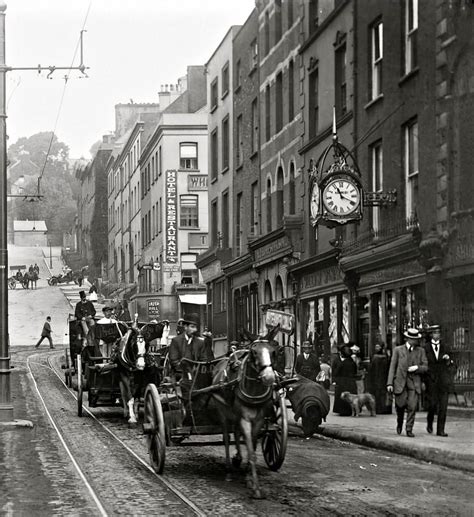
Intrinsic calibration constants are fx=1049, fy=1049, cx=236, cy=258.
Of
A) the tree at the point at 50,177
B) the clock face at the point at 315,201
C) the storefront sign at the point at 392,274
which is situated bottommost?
the storefront sign at the point at 392,274

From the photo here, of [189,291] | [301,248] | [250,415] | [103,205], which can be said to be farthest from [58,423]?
[103,205]

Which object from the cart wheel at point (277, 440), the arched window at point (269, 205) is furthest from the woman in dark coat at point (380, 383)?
the arched window at point (269, 205)

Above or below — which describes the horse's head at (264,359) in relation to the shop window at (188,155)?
below

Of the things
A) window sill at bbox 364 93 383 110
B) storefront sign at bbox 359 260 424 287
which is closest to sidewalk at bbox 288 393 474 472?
storefront sign at bbox 359 260 424 287

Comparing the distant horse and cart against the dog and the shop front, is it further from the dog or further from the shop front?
the shop front

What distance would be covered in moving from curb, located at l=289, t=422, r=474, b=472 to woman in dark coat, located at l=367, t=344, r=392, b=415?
3.42 m

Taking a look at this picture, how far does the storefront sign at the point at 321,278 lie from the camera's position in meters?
28.8

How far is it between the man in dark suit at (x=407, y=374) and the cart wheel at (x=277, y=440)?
5254 mm

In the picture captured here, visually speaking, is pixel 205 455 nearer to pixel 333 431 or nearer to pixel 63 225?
pixel 333 431

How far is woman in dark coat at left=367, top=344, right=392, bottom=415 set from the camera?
2195 cm

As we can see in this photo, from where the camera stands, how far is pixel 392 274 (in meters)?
23.9

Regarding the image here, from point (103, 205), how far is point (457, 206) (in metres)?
68.1

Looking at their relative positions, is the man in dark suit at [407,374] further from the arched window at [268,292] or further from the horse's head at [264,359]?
the arched window at [268,292]

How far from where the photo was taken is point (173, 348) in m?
15.1
